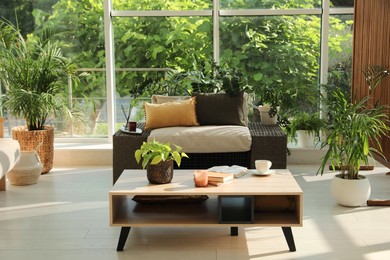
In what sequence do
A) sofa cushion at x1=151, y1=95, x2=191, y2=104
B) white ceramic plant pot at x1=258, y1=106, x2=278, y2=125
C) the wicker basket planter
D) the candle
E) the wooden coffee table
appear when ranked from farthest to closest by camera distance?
1. white ceramic plant pot at x1=258, y1=106, x2=278, y2=125
2. the wicker basket planter
3. sofa cushion at x1=151, y1=95, x2=191, y2=104
4. the candle
5. the wooden coffee table

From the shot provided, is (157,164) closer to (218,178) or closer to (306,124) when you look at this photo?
(218,178)

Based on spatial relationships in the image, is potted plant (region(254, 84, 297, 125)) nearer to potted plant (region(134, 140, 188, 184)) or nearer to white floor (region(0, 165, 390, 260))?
white floor (region(0, 165, 390, 260))

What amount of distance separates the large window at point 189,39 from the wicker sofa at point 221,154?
1504mm

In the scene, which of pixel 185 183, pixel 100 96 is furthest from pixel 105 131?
pixel 185 183

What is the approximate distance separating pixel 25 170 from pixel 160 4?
2.45 m

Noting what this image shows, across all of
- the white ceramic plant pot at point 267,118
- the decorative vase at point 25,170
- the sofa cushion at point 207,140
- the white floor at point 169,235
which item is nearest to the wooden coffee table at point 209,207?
the white floor at point 169,235

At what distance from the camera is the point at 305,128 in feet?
20.3

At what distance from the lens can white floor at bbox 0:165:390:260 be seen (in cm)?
346

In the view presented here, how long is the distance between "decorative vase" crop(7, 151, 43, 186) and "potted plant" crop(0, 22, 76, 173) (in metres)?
0.42

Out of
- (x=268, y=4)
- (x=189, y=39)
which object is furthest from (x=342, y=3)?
(x=189, y=39)

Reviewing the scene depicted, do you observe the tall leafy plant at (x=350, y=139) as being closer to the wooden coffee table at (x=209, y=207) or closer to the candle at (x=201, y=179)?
the wooden coffee table at (x=209, y=207)

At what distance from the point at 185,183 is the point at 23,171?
2.14 metres

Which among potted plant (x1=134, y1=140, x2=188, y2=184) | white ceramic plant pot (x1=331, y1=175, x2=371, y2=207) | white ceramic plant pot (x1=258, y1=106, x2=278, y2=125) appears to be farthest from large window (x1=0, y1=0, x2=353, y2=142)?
potted plant (x1=134, y1=140, x2=188, y2=184)

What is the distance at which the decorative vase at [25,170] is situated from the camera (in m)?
5.15
